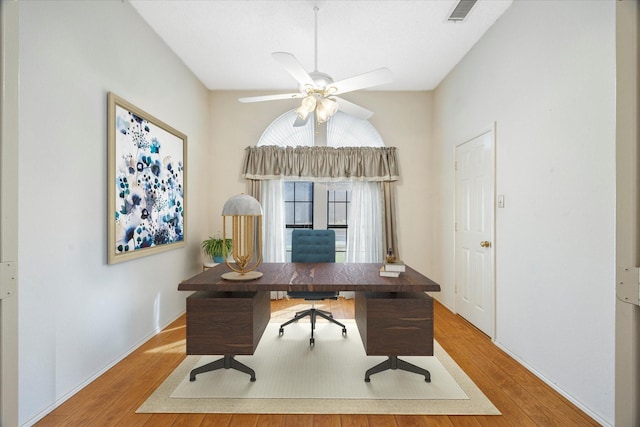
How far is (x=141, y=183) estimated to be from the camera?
274 cm

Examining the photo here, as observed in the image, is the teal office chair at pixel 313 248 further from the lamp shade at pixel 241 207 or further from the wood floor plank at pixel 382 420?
the wood floor plank at pixel 382 420

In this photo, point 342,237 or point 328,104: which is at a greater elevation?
point 328,104

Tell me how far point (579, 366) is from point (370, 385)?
1261 mm

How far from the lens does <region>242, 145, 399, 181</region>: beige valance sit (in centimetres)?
435

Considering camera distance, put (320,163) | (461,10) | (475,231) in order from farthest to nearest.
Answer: (320,163) → (475,231) → (461,10)

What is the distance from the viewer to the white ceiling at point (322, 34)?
2.66m

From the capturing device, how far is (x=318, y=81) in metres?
2.38

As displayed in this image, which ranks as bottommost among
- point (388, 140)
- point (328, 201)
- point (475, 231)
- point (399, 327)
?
point (399, 327)

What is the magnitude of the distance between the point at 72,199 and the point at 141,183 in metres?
0.72

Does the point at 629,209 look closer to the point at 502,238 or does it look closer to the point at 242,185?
the point at 502,238

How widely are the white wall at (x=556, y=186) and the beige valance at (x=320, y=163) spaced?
4.70 feet

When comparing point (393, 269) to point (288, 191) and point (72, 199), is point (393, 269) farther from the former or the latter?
point (288, 191)

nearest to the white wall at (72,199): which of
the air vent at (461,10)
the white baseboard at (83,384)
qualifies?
the white baseboard at (83,384)

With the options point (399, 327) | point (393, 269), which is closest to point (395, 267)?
point (393, 269)
